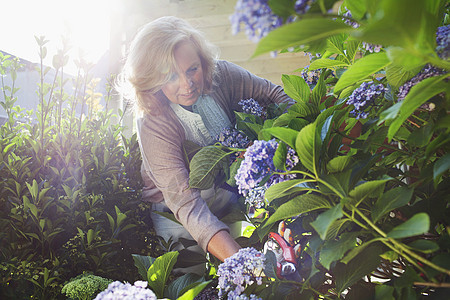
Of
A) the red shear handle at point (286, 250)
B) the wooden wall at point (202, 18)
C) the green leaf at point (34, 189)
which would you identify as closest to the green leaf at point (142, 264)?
the red shear handle at point (286, 250)

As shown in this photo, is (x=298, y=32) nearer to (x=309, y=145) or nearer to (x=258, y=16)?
(x=258, y=16)

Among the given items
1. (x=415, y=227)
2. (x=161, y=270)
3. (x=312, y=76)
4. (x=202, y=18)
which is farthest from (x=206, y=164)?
(x=202, y=18)

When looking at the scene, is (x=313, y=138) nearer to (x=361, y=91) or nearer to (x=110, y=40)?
(x=361, y=91)

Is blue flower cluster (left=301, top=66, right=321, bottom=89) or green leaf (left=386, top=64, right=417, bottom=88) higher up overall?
green leaf (left=386, top=64, right=417, bottom=88)

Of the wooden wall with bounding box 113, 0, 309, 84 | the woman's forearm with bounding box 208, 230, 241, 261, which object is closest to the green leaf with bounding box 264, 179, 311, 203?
the woman's forearm with bounding box 208, 230, 241, 261

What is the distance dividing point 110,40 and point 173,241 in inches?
100

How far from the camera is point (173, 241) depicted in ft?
4.83

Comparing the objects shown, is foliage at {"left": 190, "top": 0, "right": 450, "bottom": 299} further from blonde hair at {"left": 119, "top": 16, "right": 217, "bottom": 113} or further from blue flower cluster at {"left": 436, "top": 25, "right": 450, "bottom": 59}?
blonde hair at {"left": 119, "top": 16, "right": 217, "bottom": 113}

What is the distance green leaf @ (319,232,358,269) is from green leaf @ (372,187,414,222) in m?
0.04

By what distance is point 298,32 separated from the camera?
0.30 m

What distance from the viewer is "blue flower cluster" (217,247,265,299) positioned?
2.30 ft

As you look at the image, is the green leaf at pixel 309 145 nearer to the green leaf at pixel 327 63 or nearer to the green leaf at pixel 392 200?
the green leaf at pixel 392 200

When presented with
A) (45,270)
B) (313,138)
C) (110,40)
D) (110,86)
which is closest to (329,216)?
(313,138)

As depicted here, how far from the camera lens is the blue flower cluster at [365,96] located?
66 centimetres
